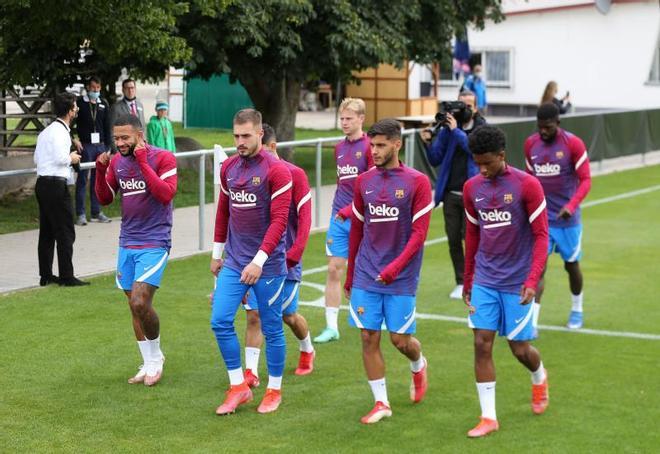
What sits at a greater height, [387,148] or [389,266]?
[387,148]

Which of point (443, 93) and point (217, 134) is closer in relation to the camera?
point (217, 134)

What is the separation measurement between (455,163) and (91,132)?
7.97m

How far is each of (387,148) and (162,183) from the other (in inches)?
75.4

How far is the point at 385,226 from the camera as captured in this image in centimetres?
858

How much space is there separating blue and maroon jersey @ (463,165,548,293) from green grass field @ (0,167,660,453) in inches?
41.9

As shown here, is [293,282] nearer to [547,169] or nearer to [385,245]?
[385,245]

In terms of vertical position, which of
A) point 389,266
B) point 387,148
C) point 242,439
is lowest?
point 242,439

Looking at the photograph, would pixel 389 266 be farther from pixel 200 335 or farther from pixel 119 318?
pixel 119 318

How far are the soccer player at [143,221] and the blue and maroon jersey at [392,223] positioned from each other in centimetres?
171

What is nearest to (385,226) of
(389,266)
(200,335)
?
(389,266)

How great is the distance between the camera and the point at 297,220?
9.27 metres

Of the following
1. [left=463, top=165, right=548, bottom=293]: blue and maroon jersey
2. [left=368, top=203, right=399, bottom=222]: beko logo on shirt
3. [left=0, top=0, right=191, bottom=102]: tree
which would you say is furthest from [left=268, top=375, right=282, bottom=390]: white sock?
[left=0, top=0, right=191, bottom=102]: tree

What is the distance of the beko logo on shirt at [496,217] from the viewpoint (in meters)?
8.38

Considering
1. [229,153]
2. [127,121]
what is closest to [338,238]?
[127,121]
